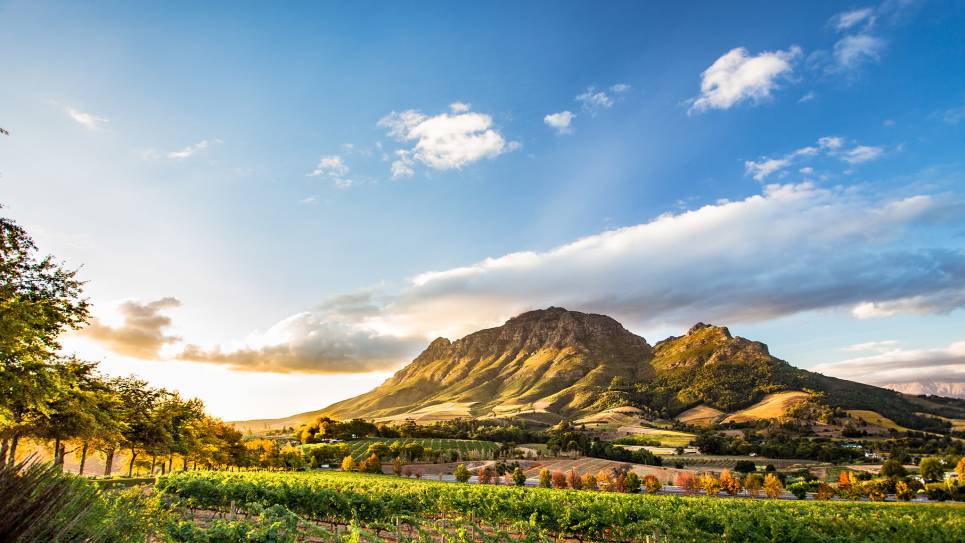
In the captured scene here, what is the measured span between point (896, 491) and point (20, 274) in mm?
107717

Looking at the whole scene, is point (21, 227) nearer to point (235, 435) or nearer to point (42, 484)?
point (42, 484)

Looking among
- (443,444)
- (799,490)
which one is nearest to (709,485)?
(799,490)

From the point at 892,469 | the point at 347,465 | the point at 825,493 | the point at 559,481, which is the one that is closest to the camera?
the point at 825,493

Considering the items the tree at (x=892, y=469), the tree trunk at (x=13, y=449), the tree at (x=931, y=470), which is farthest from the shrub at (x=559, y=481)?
the tree trunk at (x=13, y=449)

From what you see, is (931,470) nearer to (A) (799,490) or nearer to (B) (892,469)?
(B) (892,469)

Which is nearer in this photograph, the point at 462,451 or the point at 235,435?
the point at 235,435

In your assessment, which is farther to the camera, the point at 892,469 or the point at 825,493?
the point at 892,469

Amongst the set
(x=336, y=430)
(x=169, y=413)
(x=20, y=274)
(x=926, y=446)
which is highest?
(x=20, y=274)

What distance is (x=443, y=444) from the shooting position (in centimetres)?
14025

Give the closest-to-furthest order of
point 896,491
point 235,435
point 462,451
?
point 896,491
point 235,435
point 462,451

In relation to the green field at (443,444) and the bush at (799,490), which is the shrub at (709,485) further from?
the green field at (443,444)

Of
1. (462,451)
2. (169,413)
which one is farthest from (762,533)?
(462,451)

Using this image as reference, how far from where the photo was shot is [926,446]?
15350 cm

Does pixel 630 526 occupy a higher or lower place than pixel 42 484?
lower
